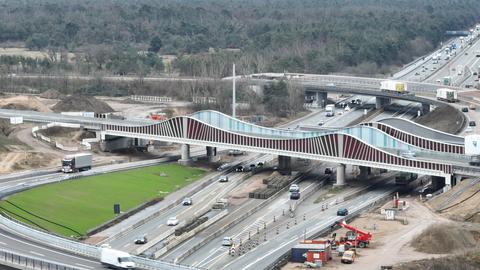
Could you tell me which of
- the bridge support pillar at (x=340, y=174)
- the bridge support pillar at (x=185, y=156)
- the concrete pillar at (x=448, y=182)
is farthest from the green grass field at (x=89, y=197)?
the concrete pillar at (x=448, y=182)

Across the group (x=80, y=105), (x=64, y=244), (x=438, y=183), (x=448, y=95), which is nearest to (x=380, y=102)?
(x=448, y=95)

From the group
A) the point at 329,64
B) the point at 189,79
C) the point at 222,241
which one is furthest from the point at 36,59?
the point at 222,241

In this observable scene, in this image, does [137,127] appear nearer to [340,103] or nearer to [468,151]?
[468,151]

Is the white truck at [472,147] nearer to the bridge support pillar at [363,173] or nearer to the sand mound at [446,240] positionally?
the bridge support pillar at [363,173]

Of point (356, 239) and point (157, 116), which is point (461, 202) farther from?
point (157, 116)

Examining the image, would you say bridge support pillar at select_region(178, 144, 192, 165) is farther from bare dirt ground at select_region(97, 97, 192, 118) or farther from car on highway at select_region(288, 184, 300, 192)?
bare dirt ground at select_region(97, 97, 192, 118)

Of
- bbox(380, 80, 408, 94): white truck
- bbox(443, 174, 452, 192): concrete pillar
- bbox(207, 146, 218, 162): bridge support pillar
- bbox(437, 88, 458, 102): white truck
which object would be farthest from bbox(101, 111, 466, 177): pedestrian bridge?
bbox(380, 80, 408, 94): white truck
